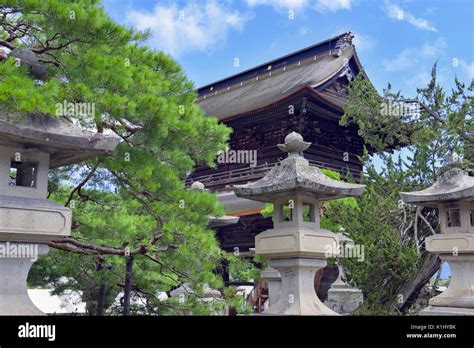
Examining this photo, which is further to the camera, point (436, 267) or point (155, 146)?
point (436, 267)

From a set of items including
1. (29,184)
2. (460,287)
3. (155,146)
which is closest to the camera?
(29,184)

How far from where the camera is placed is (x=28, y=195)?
19.0ft

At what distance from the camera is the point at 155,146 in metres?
6.86

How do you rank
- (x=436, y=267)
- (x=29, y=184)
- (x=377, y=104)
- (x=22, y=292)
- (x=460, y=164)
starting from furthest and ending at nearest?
(x=377, y=104) → (x=436, y=267) → (x=460, y=164) → (x=29, y=184) → (x=22, y=292)

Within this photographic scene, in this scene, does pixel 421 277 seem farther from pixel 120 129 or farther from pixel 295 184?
pixel 120 129

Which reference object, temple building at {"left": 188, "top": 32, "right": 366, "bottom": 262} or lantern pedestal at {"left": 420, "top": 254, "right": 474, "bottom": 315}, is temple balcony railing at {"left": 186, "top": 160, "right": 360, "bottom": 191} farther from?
lantern pedestal at {"left": 420, "top": 254, "right": 474, "bottom": 315}

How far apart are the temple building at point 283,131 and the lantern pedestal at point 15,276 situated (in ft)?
32.2

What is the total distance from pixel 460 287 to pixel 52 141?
7734mm

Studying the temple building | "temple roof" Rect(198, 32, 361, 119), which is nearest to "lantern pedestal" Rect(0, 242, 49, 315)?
the temple building

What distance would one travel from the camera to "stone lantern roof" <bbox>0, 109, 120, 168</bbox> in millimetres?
5340

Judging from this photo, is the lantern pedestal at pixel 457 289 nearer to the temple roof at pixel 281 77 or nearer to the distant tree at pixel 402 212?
the distant tree at pixel 402 212

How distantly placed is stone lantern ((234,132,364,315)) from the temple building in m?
7.29
